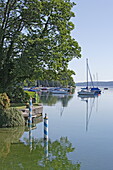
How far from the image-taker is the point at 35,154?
10797mm

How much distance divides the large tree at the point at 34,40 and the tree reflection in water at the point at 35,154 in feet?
29.3

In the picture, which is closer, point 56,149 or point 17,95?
point 56,149

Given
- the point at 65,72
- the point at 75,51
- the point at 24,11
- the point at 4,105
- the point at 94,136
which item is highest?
the point at 24,11

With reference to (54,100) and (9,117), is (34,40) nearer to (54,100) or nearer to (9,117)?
(9,117)

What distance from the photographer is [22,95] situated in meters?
27.1

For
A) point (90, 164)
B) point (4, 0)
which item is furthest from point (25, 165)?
point (4, 0)

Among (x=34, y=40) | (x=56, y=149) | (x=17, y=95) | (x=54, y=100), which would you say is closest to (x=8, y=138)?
(x=56, y=149)

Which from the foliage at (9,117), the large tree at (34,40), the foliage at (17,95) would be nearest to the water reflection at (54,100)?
the foliage at (17,95)

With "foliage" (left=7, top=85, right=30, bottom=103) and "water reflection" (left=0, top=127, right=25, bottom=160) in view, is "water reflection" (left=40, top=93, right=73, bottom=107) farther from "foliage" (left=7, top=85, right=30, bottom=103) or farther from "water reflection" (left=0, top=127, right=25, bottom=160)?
"water reflection" (left=0, top=127, right=25, bottom=160)

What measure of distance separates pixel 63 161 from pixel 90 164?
99 centimetres

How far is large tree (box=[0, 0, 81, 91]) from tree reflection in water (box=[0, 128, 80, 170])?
29.3ft

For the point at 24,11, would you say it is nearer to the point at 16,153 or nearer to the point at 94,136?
the point at 94,136

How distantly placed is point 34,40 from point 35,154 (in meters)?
12.7

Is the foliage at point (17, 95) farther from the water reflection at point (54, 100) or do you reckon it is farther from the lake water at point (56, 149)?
the water reflection at point (54, 100)
